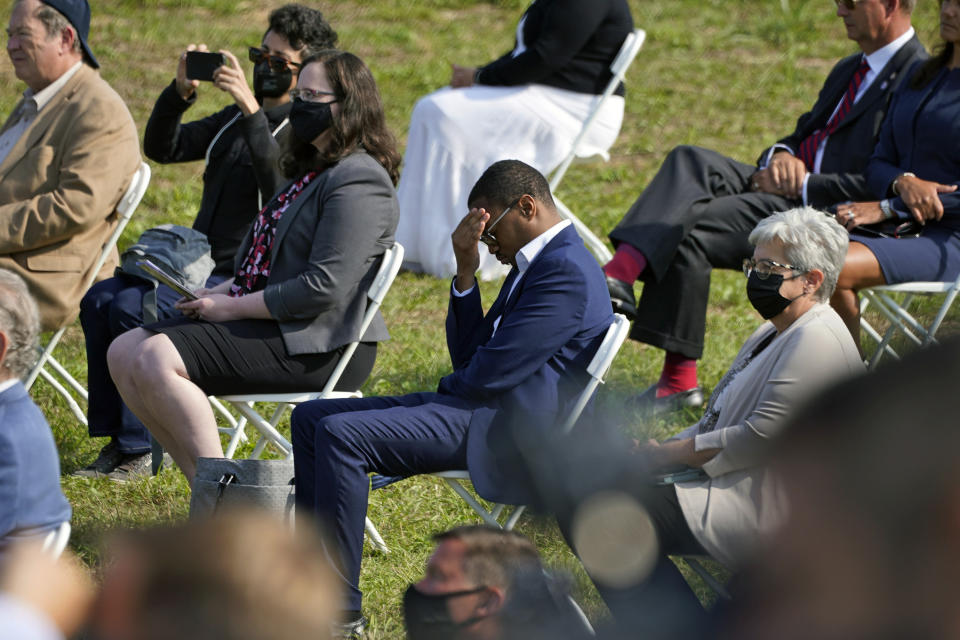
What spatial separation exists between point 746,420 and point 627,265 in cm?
191

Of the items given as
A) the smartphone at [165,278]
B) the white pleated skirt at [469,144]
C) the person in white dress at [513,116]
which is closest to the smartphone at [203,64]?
the smartphone at [165,278]

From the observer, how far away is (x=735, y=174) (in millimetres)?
5500

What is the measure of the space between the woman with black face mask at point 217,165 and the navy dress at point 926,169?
2468 mm

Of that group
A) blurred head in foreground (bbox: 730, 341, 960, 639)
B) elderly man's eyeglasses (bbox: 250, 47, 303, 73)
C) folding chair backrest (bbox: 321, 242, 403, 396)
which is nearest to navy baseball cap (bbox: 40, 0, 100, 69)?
elderly man's eyeglasses (bbox: 250, 47, 303, 73)

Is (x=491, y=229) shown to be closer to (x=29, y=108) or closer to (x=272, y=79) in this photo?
(x=272, y=79)

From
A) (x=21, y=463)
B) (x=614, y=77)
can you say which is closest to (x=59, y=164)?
(x=21, y=463)

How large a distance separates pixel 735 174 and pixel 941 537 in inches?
191

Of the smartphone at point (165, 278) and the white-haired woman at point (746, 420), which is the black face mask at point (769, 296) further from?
the smartphone at point (165, 278)

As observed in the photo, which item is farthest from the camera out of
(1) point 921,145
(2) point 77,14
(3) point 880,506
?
(2) point 77,14

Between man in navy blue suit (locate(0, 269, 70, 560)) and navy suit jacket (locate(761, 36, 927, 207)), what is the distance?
359 centimetres

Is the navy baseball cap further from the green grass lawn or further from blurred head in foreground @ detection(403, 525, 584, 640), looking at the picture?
blurred head in foreground @ detection(403, 525, 584, 640)

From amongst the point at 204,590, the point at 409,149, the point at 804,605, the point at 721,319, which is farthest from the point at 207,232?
the point at 804,605

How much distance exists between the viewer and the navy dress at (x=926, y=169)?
4707 mm

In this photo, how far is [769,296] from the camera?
3.69 m
